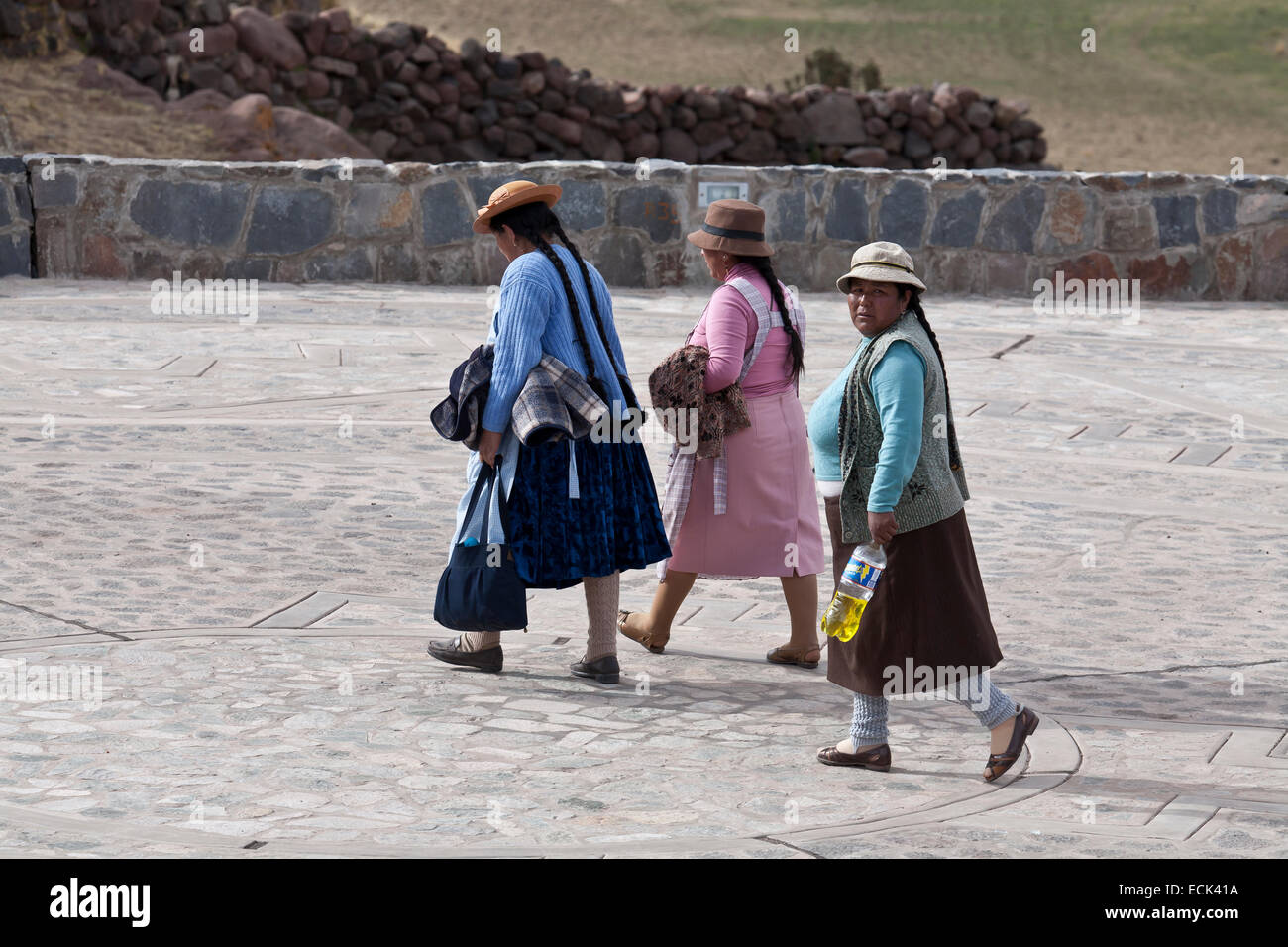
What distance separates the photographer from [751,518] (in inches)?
238

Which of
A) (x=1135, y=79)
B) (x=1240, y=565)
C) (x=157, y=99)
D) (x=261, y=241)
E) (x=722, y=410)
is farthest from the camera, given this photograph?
(x=1135, y=79)

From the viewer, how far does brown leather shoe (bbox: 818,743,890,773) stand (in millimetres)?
4770

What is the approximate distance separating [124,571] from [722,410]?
2386mm

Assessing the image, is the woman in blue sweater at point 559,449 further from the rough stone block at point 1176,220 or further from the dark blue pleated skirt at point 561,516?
the rough stone block at point 1176,220

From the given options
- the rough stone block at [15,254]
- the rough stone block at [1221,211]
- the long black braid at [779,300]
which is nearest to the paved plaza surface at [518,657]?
the long black braid at [779,300]

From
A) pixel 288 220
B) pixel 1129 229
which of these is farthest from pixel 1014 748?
pixel 1129 229

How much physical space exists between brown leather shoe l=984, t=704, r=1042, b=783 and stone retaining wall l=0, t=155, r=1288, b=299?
Result: 937 cm

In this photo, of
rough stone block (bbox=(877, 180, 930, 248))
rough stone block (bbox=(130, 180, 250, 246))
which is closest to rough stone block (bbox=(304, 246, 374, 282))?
rough stone block (bbox=(130, 180, 250, 246))

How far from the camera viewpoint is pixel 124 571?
21.6 feet

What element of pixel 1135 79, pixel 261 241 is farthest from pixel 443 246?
pixel 1135 79

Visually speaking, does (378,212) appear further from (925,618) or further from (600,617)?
(925,618)

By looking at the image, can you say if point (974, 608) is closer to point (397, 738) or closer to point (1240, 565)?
point (397, 738)

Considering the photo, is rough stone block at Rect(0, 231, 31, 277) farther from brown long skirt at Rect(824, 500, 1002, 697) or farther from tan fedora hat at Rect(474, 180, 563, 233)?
brown long skirt at Rect(824, 500, 1002, 697)

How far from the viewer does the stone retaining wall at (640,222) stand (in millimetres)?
13469
